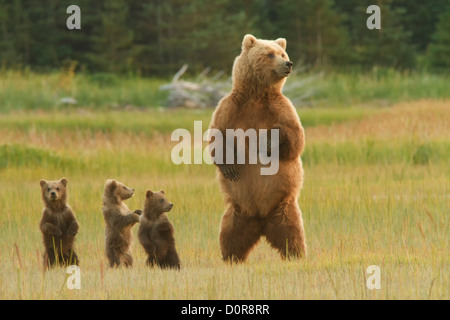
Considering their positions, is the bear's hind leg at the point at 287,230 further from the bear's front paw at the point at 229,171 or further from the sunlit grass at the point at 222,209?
the bear's front paw at the point at 229,171

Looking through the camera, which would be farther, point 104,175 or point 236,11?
point 236,11

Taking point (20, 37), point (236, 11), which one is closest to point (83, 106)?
point (20, 37)

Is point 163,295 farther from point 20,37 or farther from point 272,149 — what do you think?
point 20,37

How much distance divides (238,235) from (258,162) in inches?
25.0

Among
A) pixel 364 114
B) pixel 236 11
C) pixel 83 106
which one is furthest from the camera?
pixel 236 11

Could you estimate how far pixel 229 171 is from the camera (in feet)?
19.7

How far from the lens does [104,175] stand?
12297 mm

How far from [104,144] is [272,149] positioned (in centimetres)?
933

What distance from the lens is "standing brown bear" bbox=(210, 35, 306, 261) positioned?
237 inches

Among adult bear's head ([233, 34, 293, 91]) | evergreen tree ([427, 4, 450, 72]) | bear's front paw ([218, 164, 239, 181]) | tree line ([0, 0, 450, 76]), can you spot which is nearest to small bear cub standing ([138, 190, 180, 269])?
bear's front paw ([218, 164, 239, 181])

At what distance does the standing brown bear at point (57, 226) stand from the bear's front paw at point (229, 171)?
1283mm

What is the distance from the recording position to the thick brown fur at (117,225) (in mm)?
6371

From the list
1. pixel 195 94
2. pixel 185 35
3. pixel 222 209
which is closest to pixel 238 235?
pixel 222 209

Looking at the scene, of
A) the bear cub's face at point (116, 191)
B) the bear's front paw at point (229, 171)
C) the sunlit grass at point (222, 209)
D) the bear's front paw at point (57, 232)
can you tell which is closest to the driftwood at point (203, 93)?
the sunlit grass at point (222, 209)
